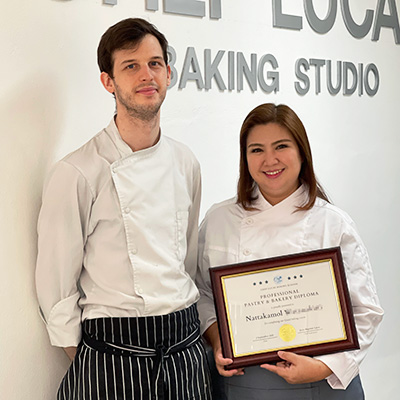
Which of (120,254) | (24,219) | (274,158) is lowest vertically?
(120,254)

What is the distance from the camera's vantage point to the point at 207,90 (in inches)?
96.3

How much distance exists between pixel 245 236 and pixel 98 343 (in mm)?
526

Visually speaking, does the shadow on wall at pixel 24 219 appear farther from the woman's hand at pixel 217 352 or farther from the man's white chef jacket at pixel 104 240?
the woman's hand at pixel 217 352

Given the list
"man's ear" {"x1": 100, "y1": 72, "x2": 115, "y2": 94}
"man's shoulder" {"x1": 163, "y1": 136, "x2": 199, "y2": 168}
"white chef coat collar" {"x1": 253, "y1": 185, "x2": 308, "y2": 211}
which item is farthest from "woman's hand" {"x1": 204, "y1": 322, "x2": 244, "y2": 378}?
"man's ear" {"x1": 100, "y1": 72, "x2": 115, "y2": 94}

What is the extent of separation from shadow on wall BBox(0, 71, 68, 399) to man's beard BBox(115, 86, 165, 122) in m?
0.24

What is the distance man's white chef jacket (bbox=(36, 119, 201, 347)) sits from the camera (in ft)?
6.07

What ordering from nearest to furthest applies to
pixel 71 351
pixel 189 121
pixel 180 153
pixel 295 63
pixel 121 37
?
pixel 121 37
pixel 71 351
pixel 180 153
pixel 189 121
pixel 295 63

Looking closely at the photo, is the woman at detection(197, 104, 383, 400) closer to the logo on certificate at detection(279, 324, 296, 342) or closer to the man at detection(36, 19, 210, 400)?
the logo on certificate at detection(279, 324, 296, 342)

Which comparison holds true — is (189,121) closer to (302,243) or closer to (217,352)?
(302,243)

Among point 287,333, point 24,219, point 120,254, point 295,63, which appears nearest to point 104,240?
point 120,254

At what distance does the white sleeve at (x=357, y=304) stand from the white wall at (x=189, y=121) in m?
0.63

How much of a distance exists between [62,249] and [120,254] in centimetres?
15

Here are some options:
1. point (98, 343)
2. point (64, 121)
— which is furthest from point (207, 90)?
point (98, 343)

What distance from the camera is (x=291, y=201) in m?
2.07
